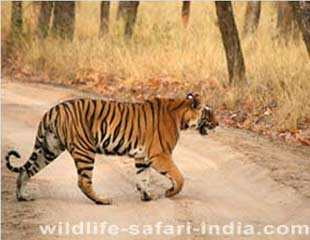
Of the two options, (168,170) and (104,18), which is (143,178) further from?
(104,18)

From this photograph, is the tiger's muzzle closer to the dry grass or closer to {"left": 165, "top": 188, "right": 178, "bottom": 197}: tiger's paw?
A: {"left": 165, "top": 188, "right": 178, "bottom": 197}: tiger's paw

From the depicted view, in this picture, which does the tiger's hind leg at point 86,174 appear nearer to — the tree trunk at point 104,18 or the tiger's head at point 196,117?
the tiger's head at point 196,117

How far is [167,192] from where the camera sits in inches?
326

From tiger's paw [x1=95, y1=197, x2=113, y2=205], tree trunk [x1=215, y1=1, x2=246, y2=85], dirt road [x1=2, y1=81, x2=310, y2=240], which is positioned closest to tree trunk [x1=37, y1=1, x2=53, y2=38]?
tree trunk [x1=215, y1=1, x2=246, y2=85]

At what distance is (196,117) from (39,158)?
1555 millimetres

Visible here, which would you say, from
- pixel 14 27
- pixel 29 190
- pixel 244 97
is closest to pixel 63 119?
pixel 29 190

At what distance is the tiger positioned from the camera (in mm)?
8102

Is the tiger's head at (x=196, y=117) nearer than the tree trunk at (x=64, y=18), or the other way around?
the tiger's head at (x=196, y=117)

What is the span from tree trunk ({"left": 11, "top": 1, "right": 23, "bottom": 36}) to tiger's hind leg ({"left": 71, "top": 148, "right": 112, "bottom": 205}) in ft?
40.2

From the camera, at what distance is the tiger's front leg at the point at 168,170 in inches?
324

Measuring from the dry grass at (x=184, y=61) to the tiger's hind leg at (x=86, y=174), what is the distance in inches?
168

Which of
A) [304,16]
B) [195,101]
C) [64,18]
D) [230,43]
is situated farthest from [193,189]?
[64,18]

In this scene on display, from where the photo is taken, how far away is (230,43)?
47.6 feet

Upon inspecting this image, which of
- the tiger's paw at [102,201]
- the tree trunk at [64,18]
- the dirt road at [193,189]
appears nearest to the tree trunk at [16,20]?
the tree trunk at [64,18]
